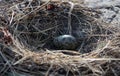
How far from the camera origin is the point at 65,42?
3.21 m

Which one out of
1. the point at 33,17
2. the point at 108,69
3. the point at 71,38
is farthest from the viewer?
the point at 33,17

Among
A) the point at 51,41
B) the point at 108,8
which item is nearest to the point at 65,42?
the point at 51,41

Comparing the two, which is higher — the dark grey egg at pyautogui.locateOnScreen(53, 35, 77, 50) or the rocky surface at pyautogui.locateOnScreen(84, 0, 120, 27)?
the rocky surface at pyautogui.locateOnScreen(84, 0, 120, 27)

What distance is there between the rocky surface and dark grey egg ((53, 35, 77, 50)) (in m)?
0.51

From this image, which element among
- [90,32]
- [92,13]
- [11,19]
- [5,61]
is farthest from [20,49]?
[92,13]

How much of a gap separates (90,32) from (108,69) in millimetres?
720

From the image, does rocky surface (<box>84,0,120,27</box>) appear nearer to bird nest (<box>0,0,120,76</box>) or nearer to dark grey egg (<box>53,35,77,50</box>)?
bird nest (<box>0,0,120,76</box>)

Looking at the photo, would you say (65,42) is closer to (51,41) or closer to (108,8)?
(51,41)

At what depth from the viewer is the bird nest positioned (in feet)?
8.89

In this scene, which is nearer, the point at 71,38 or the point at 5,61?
the point at 5,61

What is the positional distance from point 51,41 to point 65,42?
0.18 m

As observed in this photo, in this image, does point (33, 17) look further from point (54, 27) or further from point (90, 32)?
point (90, 32)

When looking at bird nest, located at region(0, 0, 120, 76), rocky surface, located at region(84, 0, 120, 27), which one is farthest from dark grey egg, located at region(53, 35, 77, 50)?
rocky surface, located at region(84, 0, 120, 27)

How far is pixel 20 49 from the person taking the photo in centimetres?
290
